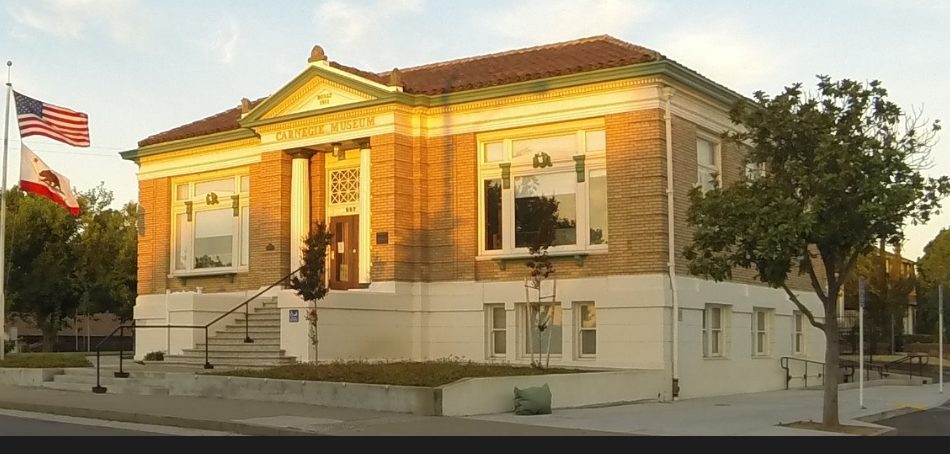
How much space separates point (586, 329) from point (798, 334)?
8933mm

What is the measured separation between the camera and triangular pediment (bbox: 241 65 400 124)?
27.2 metres

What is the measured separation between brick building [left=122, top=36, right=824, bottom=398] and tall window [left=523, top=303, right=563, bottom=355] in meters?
0.07

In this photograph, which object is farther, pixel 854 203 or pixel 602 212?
pixel 602 212

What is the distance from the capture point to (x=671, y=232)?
24.2 meters

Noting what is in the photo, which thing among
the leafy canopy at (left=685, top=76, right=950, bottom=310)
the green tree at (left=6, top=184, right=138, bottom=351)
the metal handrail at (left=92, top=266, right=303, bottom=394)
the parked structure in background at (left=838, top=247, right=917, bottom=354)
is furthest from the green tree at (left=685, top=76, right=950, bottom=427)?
the parked structure in background at (left=838, top=247, right=917, bottom=354)

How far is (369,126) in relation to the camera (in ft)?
89.2

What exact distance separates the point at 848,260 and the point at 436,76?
1452 centimetres

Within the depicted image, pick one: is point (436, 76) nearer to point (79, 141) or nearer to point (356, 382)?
point (79, 141)

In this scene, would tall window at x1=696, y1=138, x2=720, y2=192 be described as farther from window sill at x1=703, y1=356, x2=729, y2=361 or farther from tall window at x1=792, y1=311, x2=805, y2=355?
tall window at x1=792, y1=311, x2=805, y2=355

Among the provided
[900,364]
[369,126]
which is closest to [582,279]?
[369,126]

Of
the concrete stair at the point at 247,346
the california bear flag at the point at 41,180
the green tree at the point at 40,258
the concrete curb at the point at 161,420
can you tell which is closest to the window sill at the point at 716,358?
the concrete stair at the point at 247,346

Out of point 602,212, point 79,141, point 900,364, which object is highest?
point 79,141

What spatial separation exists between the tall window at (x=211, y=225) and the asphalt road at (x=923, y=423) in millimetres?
17990

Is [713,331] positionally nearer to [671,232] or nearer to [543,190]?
[671,232]
